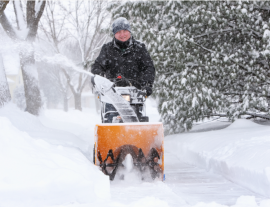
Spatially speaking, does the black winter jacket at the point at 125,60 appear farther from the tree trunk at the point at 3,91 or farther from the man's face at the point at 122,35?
the tree trunk at the point at 3,91

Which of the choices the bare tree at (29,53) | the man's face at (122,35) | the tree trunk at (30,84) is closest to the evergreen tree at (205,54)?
the man's face at (122,35)

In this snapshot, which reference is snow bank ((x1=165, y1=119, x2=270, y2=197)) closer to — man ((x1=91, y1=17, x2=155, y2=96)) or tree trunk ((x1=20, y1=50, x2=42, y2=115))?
man ((x1=91, y1=17, x2=155, y2=96))

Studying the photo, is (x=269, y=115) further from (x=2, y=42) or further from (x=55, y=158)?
(x=2, y=42)

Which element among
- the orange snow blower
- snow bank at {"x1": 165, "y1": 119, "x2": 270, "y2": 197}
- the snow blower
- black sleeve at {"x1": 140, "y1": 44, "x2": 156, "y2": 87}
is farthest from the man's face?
snow bank at {"x1": 165, "y1": 119, "x2": 270, "y2": 197}

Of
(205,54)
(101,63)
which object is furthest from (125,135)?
(205,54)

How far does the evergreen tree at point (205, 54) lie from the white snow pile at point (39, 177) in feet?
18.1

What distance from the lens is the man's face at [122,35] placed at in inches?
200

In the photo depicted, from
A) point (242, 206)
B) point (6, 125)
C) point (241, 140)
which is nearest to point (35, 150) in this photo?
point (6, 125)

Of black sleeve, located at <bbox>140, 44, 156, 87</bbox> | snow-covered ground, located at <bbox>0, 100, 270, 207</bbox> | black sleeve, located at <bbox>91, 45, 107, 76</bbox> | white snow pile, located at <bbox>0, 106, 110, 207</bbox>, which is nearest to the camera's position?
white snow pile, located at <bbox>0, 106, 110, 207</bbox>

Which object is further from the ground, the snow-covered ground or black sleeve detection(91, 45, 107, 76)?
black sleeve detection(91, 45, 107, 76)

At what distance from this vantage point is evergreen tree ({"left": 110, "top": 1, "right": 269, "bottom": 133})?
861cm

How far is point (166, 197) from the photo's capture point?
3568 millimetres

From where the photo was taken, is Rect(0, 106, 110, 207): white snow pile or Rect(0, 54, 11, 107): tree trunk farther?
Rect(0, 54, 11, 107): tree trunk

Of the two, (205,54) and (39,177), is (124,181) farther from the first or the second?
(205,54)
